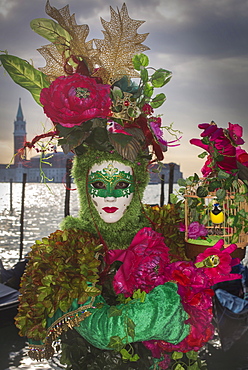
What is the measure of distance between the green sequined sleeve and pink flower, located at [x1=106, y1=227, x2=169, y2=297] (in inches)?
2.4

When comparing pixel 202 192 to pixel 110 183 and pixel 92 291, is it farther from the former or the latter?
pixel 92 291

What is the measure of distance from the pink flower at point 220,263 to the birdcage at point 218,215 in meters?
0.08

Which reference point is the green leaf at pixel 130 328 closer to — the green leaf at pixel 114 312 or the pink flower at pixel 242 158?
the green leaf at pixel 114 312

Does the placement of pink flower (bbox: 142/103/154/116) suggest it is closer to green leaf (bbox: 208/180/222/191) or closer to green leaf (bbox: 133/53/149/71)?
green leaf (bbox: 133/53/149/71)

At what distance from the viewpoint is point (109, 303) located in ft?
5.35

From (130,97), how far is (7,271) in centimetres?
338

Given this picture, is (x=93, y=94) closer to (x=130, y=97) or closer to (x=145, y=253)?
(x=130, y=97)

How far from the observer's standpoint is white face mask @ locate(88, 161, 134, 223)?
1.68m

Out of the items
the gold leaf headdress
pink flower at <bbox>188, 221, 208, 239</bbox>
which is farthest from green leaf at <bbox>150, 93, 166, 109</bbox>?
pink flower at <bbox>188, 221, 208, 239</bbox>

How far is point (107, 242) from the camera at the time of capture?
5.70ft

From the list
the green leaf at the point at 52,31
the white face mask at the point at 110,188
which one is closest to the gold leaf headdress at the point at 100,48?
the green leaf at the point at 52,31

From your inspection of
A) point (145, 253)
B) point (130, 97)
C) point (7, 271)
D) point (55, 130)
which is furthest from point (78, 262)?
point (7, 271)

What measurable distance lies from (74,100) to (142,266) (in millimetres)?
732

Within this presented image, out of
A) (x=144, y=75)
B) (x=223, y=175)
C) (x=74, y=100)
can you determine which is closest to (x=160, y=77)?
(x=144, y=75)
